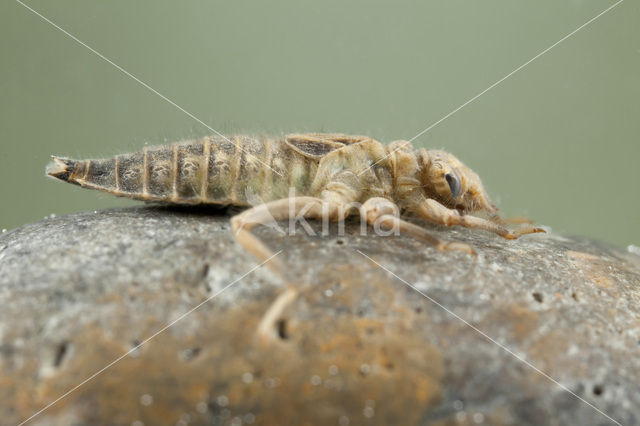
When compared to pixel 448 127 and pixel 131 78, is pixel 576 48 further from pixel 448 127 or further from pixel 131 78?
pixel 131 78

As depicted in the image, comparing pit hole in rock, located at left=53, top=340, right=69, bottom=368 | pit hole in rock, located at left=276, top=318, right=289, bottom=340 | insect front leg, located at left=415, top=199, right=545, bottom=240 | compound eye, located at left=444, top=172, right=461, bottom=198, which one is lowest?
pit hole in rock, located at left=53, top=340, right=69, bottom=368

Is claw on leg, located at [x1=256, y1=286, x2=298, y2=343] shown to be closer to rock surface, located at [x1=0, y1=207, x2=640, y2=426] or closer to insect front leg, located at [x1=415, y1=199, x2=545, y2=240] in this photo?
rock surface, located at [x1=0, y1=207, x2=640, y2=426]

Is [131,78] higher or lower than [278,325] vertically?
higher

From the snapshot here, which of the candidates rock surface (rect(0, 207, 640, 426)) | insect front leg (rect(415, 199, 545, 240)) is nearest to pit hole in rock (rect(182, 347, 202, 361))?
rock surface (rect(0, 207, 640, 426))

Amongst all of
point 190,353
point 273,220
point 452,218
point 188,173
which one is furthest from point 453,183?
point 190,353

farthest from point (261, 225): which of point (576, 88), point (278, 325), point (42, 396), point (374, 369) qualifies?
point (576, 88)
